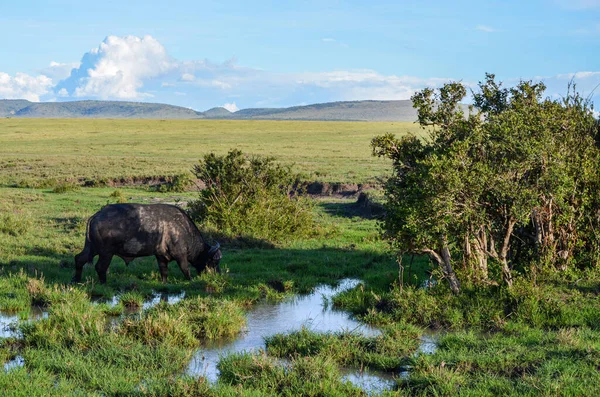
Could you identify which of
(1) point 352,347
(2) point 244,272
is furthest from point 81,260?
(1) point 352,347

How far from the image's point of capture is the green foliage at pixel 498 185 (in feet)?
35.4

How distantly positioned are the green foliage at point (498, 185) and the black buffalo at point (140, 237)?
4.26 metres

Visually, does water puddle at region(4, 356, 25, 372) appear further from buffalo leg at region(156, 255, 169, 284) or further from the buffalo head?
the buffalo head

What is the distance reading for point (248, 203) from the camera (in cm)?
1894

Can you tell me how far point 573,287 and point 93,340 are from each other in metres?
7.87

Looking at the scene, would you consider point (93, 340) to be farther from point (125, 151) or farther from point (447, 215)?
point (125, 151)

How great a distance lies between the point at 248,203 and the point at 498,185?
925 cm

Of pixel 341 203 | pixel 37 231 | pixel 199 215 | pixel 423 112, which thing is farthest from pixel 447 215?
pixel 341 203

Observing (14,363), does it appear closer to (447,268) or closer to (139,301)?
(139,301)

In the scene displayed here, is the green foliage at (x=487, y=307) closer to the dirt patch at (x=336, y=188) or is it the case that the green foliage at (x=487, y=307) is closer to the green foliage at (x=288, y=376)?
the green foliage at (x=288, y=376)

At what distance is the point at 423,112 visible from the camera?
38.1 feet

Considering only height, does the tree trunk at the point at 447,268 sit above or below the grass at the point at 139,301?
above

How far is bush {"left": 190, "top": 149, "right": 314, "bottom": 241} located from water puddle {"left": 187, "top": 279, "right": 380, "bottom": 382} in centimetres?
525

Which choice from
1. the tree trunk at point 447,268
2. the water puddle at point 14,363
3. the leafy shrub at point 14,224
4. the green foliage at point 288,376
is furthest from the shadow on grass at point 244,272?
the green foliage at point 288,376
